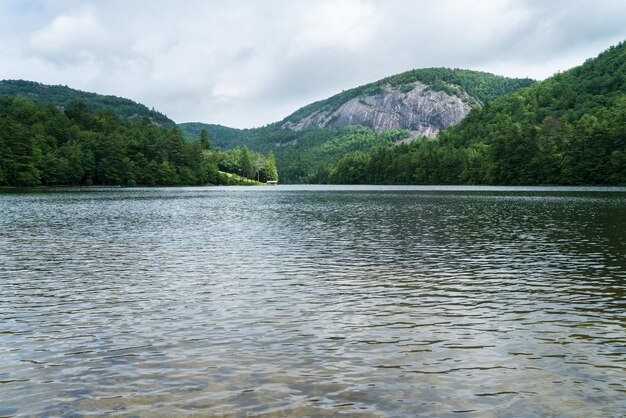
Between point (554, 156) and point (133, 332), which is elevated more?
point (554, 156)

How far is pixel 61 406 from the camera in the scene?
36.3 ft

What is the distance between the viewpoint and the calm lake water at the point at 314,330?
1155cm

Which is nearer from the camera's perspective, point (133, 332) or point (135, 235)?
point (133, 332)

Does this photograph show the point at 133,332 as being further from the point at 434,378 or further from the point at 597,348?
the point at 597,348

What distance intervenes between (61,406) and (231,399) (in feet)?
11.7

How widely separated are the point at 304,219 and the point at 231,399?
5094cm

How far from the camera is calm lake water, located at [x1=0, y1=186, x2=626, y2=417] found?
11555 millimetres

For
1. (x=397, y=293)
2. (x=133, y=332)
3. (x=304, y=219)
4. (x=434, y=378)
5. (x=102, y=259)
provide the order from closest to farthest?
1. (x=434, y=378)
2. (x=133, y=332)
3. (x=397, y=293)
4. (x=102, y=259)
5. (x=304, y=219)

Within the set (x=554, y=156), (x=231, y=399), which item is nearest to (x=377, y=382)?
(x=231, y=399)

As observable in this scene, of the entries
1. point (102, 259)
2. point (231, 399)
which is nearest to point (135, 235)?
point (102, 259)

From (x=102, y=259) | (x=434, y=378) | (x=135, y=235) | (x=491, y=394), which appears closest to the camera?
(x=491, y=394)

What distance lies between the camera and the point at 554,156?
177 m

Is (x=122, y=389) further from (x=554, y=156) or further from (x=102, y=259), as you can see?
(x=554, y=156)

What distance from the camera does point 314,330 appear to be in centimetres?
1686
